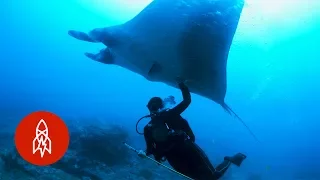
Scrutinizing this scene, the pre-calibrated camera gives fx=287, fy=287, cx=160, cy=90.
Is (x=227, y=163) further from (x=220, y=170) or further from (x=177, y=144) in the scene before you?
(x=177, y=144)

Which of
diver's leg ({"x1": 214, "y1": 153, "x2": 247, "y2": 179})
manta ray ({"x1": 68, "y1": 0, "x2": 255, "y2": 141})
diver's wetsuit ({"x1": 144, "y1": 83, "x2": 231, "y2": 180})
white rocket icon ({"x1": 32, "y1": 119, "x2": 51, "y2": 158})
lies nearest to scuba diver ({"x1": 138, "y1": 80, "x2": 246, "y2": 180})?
diver's wetsuit ({"x1": 144, "y1": 83, "x2": 231, "y2": 180})

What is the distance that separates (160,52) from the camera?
536cm

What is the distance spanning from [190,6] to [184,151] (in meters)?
2.62

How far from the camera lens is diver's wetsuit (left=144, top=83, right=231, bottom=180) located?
500cm

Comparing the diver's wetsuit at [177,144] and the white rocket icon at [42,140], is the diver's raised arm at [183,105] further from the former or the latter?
the white rocket icon at [42,140]

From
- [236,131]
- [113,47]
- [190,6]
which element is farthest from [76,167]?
[236,131]

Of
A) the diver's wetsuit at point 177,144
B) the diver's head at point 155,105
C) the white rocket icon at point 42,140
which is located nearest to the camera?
the diver's wetsuit at point 177,144

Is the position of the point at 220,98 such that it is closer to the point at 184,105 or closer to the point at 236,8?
the point at 184,105

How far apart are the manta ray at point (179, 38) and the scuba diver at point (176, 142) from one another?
65 centimetres

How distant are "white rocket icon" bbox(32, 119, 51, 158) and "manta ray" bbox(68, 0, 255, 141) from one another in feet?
14.7

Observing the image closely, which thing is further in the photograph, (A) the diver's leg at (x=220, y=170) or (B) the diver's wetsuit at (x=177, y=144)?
(A) the diver's leg at (x=220, y=170)

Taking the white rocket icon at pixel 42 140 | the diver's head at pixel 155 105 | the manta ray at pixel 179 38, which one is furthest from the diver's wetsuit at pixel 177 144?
the white rocket icon at pixel 42 140

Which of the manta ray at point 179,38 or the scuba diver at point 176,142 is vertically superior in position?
the manta ray at point 179,38

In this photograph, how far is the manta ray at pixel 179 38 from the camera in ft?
17.1
